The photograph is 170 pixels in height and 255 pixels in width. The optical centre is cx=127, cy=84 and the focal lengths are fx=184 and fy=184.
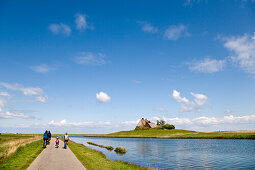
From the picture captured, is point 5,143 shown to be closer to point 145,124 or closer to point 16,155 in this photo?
point 16,155

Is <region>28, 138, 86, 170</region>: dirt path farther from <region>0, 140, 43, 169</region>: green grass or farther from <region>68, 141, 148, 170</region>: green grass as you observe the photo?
<region>68, 141, 148, 170</region>: green grass

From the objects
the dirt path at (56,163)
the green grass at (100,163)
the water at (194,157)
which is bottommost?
the water at (194,157)

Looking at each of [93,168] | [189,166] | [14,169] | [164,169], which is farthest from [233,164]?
[14,169]

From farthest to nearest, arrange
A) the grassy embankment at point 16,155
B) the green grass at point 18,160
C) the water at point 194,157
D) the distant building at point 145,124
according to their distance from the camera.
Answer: the distant building at point 145,124 → the water at point 194,157 → the grassy embankment at point 16,155 → the green grass at point 18,160

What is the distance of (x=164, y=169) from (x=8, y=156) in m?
18.1

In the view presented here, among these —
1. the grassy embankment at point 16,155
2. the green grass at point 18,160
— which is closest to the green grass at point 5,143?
the grassy embankment at point 16,155

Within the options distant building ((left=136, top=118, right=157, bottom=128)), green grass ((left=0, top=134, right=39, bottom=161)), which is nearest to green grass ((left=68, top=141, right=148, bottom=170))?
green grass ((left=0, top=134, right=39, bottom=161))

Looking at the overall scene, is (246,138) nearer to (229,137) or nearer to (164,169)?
(229,137)

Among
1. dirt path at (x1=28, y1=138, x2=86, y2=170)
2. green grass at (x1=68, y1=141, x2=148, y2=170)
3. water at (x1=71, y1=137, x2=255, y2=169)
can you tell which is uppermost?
dirt path at (x1=28, y1=138, x2=86, y2=170)

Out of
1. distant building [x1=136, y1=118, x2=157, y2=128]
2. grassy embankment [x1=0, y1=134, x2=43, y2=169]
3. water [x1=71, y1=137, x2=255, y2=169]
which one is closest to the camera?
grassy embankment [x1=0, y1=134, x2=43, y2=169]

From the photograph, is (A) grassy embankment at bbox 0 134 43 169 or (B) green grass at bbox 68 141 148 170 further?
(B) green grass at bbox 68 141 148 170

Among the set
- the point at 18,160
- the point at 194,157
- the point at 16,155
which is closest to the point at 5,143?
the point at 16,155

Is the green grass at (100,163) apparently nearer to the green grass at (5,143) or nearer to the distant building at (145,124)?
the green grass at (5,143)

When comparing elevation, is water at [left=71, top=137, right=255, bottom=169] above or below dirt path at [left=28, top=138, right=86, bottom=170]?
below
